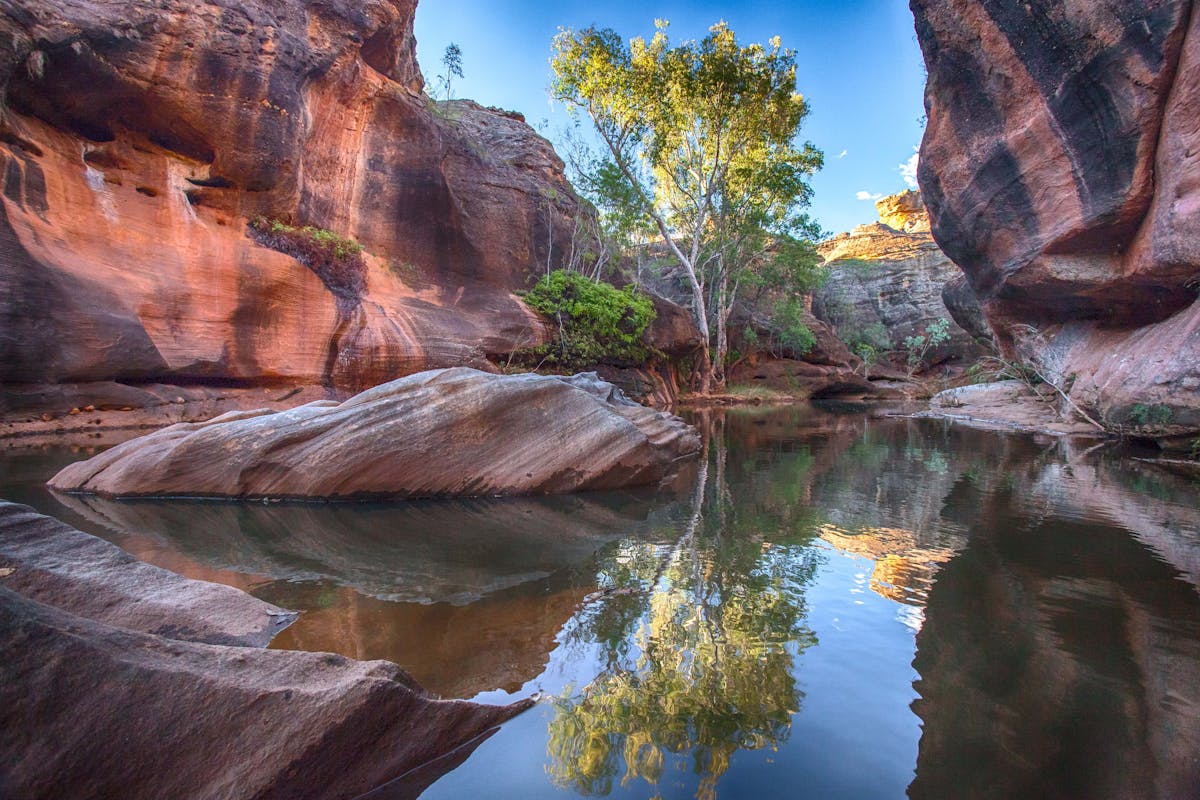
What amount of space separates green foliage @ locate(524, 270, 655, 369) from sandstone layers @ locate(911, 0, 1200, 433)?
10.6m

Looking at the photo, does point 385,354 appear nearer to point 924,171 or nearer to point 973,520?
point 973,520

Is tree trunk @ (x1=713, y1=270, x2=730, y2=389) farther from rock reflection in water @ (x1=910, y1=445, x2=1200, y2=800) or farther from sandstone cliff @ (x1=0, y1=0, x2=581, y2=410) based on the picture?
rock reflection in water @ (x1=910, y1=445, x2=1200, y2=800)

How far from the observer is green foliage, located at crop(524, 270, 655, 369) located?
1991 centimetres

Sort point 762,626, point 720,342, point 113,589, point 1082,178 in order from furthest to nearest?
point 720,342, point 1082,178, point 762,626, point 113,589

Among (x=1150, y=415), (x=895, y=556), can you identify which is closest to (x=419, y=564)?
(x=895, y=556)

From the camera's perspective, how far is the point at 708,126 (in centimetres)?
2439

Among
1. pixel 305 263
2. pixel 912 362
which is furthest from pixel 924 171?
pixel 912 362

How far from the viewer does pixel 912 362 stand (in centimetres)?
3900

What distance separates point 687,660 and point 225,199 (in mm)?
15659

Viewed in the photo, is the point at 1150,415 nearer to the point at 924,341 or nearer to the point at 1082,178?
the point at 1082,178

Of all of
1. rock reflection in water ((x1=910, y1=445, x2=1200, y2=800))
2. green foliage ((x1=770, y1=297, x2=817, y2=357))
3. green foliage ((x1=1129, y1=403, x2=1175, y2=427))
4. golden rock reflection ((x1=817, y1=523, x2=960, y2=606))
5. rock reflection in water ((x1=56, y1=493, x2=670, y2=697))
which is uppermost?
green foliage ((x1=770, y1=297, x2=817, y2=357))

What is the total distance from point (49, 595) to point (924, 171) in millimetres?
20321

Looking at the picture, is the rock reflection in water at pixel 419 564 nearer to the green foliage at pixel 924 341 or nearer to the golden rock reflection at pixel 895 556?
the golden rock reflection at pixel 895 556

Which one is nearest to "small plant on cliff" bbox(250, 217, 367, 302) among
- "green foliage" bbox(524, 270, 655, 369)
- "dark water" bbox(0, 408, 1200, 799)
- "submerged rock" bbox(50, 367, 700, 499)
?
"green foliage" bbox(524, 270, 655, 369)
